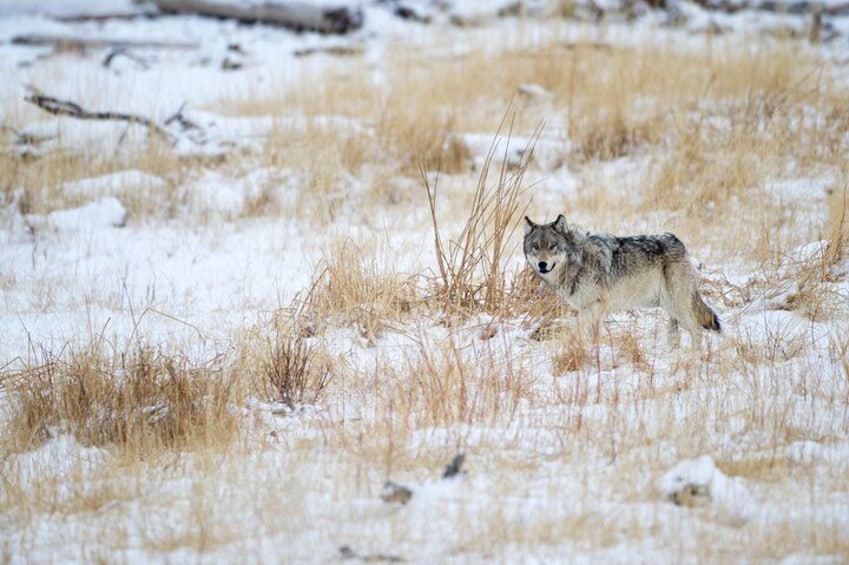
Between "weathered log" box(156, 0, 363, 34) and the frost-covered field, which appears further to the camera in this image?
"weathered log" box(156, 0, 363, 34)

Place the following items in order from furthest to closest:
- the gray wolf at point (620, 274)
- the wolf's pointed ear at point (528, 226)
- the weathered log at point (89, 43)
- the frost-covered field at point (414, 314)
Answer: the weathered log at point (89, 43) → the wolf's pointed ear at point (528, 226) → the gray wolf at point (620, 274) → the frost-covered field at point (414, 314)

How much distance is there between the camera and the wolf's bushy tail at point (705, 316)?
6.08 meters

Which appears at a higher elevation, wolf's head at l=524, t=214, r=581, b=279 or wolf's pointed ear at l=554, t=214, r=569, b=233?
wolf's pointed ear at l=554, t=214, r=569, b=233

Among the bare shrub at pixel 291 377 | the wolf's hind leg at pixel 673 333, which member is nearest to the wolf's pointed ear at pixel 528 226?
the wolf's hind leg at pixel 673 333

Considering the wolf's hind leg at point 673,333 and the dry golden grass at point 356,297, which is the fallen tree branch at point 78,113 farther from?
the wolf's hind leg at point 673,333

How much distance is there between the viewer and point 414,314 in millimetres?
6641

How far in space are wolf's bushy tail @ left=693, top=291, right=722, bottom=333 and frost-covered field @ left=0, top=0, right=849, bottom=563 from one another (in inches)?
5.8

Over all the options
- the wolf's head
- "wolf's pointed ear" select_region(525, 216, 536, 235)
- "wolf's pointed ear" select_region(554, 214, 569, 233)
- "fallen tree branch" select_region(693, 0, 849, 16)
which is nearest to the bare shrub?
the wolf's head

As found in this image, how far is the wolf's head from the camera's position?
19.6 ft

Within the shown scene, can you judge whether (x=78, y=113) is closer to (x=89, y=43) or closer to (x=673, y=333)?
(x=89, y=43)

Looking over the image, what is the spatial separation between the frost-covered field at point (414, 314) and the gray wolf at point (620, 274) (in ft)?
0.69

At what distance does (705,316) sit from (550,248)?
116cm

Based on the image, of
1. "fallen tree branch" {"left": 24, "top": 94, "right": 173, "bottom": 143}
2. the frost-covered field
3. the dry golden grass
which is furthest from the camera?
"fallen tree branch" {"left": 24, "top": 94, "right": 173, "bottom": 143}

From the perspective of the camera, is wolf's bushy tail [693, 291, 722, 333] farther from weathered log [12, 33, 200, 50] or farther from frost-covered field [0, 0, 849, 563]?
weathered log [12, 33, 200, 50]
